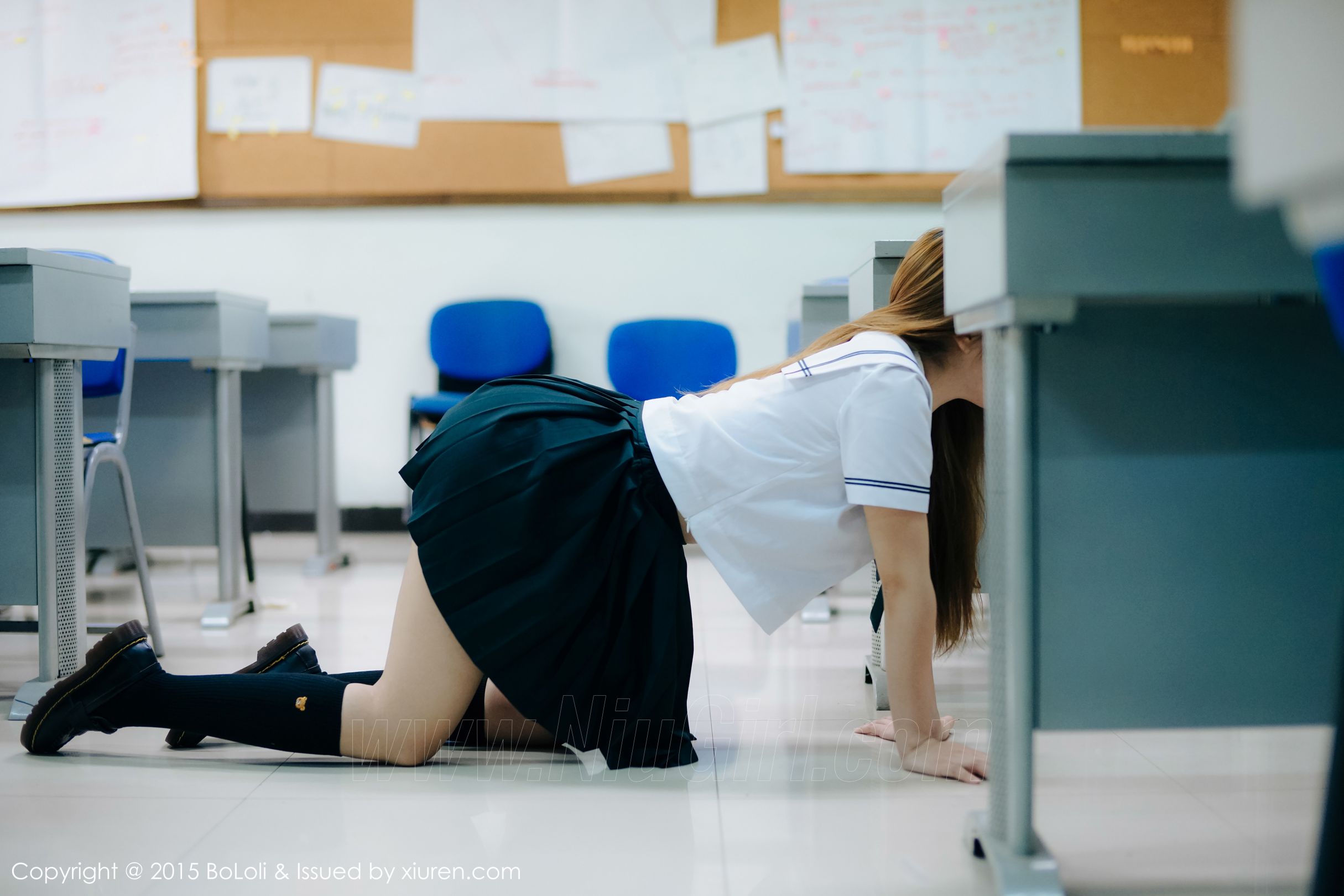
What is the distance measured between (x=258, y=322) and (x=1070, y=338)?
2.34m

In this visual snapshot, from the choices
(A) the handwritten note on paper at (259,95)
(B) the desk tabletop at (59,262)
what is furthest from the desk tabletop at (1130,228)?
(A) the handwritten note on paper at (259,95)

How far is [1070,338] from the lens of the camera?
0.93 metres

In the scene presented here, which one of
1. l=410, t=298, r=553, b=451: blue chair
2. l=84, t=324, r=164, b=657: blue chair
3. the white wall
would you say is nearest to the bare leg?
l=84, t=324, r=164, b=657: blue chair

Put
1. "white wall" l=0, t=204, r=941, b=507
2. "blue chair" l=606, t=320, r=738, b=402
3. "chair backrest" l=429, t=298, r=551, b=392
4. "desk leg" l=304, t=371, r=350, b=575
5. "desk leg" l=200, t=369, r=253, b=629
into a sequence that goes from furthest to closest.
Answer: "white wall" l=0, t=204, r=941, b=507
"chair backrest" l=429, t=298, r=551, b=392
"blue chair" l=606, t=320, r=738, b=402
"desk leg" l=304, t=371, r=350, b=575
"desk leg" l=200, t=369, r=253, b=629

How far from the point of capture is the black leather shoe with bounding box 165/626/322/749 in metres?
1.47

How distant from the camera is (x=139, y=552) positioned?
83.9 inches

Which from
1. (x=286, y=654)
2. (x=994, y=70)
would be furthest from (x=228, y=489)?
(x=994, y=70)

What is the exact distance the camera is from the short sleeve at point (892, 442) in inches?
45.6

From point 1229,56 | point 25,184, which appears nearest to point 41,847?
point 25,184

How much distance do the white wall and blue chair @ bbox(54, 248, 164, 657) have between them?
5.15 feet

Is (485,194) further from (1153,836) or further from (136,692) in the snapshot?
(1153,836)

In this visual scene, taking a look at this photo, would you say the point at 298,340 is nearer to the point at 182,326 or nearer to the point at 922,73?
the point at 182,326

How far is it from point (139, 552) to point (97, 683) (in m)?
0.97

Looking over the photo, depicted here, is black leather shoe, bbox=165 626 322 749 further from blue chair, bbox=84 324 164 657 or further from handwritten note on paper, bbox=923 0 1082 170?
handwritten note on paper, bbox=923 0 1082 170
